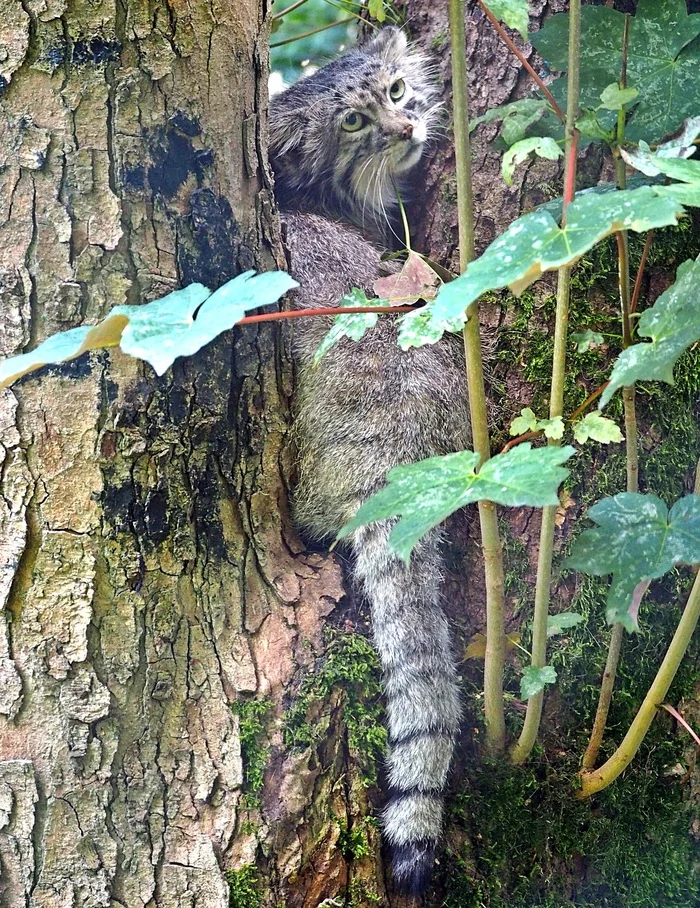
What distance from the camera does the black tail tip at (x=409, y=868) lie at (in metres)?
1.83

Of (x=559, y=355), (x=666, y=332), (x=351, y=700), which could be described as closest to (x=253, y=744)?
(x=351, y=700)

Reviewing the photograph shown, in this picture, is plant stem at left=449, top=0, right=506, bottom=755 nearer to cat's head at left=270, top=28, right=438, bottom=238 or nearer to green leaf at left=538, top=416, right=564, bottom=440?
green leaf at left=538, top=416, right=564, bottom=440

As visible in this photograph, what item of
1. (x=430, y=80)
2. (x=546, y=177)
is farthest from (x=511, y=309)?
(x=430, y=80)

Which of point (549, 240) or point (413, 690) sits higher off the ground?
point (549, 240)

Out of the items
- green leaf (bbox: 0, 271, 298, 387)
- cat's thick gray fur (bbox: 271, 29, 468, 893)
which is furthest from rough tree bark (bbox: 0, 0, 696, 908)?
green leaf (bbox: 0, 271, 298, 387)

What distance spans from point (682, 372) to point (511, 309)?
0.47 meters

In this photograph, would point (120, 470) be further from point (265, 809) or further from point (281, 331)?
point (265, 809)

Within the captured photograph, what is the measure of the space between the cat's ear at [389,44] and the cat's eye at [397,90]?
91mm

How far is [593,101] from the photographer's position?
6.15ft

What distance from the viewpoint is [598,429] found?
1.50 meters

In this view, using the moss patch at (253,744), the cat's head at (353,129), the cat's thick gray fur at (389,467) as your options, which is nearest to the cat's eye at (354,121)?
the cat's head at (353,129)

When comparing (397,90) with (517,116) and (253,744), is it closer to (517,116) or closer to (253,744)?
(517,116)

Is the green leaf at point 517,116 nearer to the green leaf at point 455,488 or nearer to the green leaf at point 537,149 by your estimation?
the green leaf at point 537,149

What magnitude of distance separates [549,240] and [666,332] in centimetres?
33
